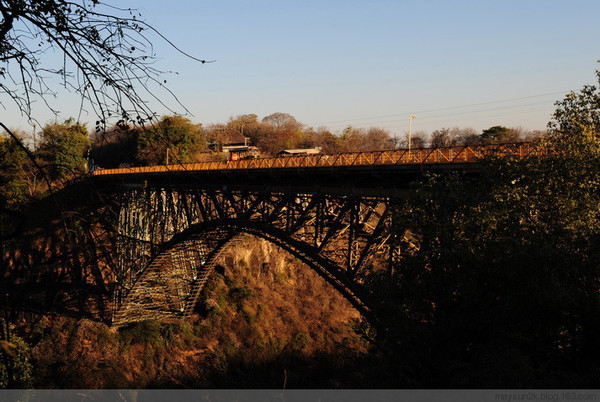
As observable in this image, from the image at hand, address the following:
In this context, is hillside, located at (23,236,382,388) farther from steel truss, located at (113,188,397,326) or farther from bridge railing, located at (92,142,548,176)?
bridge railing, located at (92,142,548,176)

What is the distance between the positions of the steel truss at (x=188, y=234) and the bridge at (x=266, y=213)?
0.09m

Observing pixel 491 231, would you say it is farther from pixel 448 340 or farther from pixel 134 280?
pixel 134 280

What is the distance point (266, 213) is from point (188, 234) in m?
8.56

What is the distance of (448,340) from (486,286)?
1.55m

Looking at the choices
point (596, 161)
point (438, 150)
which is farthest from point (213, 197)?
point (596, 161)

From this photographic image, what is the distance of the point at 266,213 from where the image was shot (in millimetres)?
28031

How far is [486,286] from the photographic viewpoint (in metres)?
11.7

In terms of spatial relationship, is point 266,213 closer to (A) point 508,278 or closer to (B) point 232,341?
(A) point 508,278

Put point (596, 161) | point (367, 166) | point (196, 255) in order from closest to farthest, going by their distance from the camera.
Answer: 1. point (596, 161)
2. point (367, 166)
3. point (196, 255)

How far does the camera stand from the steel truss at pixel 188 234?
84.3 feet

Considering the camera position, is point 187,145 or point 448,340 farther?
point 187,145

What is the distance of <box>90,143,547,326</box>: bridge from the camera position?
19.0 meters

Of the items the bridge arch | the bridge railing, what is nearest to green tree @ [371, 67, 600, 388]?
the bridge railing

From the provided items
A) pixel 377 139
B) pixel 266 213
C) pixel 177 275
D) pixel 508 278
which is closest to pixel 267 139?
pixel 377 139
